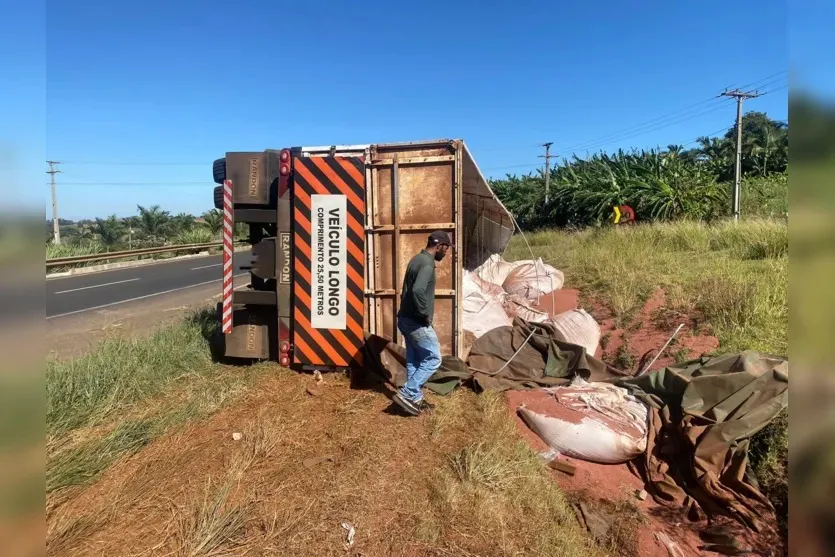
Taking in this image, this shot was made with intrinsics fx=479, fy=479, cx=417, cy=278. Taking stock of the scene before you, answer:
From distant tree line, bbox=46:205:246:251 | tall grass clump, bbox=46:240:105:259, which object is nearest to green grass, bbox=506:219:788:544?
tall grass clump, bbox=46:240:105:259

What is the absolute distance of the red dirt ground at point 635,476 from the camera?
337cm

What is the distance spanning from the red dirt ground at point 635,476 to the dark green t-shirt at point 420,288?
4.39 ft

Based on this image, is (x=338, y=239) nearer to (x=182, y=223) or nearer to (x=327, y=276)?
(x=327, y=276)

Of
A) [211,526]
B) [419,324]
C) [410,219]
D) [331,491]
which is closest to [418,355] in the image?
[419,324]

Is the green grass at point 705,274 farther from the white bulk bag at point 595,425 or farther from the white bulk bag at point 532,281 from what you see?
the white bulk bag at point 595,425

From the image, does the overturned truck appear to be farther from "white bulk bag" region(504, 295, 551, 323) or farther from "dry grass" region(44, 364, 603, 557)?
"white bulk bag" region(504, 295, 551, 323)

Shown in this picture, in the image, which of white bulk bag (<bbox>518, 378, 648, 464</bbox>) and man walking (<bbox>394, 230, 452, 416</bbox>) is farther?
man walking (<bbox>394, 230, 452, 416</bbox>)

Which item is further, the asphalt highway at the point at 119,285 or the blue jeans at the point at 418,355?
the asphalt highway at the point at 119,285

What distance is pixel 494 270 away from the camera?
9.47m

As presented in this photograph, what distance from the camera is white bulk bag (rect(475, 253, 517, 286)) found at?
361 inches

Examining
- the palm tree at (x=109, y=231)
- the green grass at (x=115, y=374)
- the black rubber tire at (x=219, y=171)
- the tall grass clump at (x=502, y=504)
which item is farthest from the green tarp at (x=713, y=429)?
the palm tree at (x=109, y=231)

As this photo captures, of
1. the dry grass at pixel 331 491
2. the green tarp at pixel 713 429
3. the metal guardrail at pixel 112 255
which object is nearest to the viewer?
the dry grass at pixel 331 491
